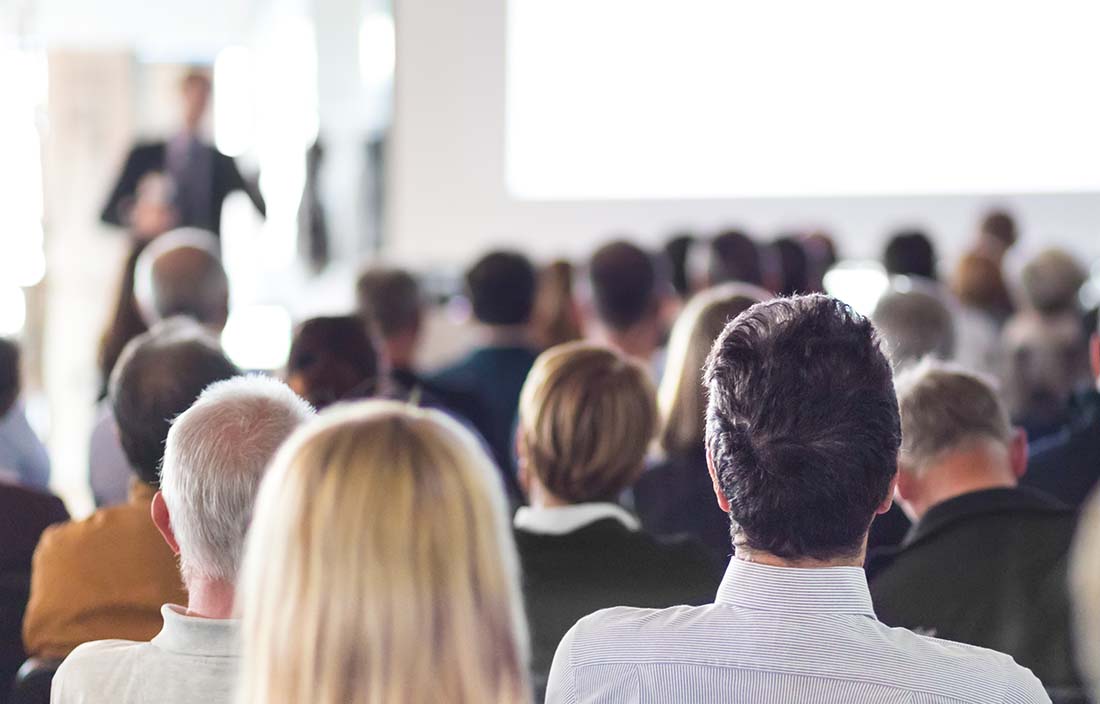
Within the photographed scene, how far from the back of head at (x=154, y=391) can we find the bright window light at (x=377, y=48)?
6.03 metres

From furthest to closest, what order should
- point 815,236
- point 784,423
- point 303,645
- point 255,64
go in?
1. point 255,64
2. point 815,236
3. point 784,423
4. point 303,645

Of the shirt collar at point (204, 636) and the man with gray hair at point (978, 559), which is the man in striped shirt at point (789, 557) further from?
the man with gray hair at point (978, 559)

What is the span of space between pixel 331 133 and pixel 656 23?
2503mm

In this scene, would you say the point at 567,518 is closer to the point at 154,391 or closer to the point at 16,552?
the point at 154,391

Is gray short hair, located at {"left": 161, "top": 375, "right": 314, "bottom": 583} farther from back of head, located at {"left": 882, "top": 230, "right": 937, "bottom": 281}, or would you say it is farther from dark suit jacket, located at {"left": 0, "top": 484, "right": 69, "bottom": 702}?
back of head, located at {"left": 882, "top": 230, "right": 937, "bottom": 281}

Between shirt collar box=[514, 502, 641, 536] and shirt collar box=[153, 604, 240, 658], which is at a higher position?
shirt collar box=[153, 604, 240, 658]

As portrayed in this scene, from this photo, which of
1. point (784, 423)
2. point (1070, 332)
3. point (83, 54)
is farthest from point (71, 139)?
point (784, 423)

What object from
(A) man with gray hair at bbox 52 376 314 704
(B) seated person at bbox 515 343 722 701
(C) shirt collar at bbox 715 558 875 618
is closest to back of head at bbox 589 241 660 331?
(B) seated person at bbox 515 343 722 701

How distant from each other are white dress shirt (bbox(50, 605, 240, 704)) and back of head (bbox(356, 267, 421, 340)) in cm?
285

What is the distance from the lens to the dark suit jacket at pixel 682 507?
9.34ft

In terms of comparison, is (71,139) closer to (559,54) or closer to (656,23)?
(559,54)

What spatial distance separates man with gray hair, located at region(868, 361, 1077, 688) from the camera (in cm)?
216

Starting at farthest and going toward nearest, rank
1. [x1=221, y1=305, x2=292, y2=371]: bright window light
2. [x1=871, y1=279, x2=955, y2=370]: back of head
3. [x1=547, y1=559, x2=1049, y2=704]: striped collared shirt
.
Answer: [x1=221, y1=305, x2=292, y2=371]: bright window light → [x1=871, y1=279, x2=955, y2=370]: back of head → [x1=547, y1=559, x2=1049, y2=704]: striped collared shirt

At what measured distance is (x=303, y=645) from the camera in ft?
3.56
